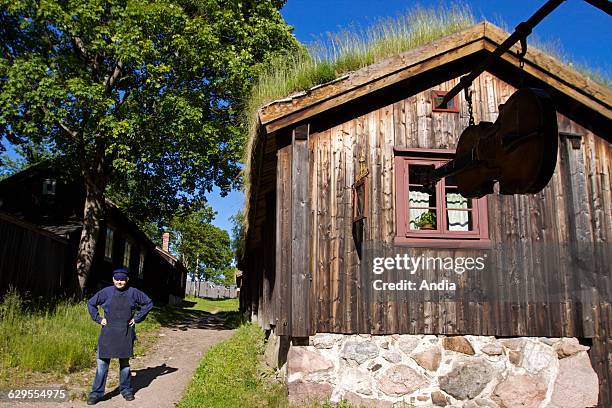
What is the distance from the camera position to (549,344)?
7.91 m

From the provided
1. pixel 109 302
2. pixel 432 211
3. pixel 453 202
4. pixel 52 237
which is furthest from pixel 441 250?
pixel 52 237

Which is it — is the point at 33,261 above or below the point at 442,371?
above

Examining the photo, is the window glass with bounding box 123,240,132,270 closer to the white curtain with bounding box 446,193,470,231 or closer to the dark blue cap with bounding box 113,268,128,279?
the dark blue cap with bounding box 113,268,128,279

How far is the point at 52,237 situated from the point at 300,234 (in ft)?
38.5

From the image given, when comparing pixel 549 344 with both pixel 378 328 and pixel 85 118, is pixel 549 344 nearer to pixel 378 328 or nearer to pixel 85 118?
pixel 378 328

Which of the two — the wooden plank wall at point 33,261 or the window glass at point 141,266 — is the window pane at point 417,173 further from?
the window glass at point 141,266

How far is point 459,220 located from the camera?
328 inches

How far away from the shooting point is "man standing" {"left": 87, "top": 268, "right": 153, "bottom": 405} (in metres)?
7.50

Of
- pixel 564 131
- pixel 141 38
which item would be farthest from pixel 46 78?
pixel 564 131

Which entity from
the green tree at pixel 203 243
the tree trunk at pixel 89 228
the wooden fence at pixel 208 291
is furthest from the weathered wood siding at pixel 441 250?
the green tree at pixel 203 243

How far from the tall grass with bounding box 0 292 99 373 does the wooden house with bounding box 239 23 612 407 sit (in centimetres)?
404

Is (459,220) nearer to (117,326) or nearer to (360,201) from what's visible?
(360,201)

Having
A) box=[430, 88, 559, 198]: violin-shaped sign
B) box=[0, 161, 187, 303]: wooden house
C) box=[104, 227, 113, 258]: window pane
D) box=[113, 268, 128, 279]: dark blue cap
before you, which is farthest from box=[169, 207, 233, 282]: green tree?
box=[430, 88, 559, 198]: violin-shaped sign

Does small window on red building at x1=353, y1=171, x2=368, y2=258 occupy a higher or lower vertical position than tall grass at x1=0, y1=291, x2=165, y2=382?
higher
